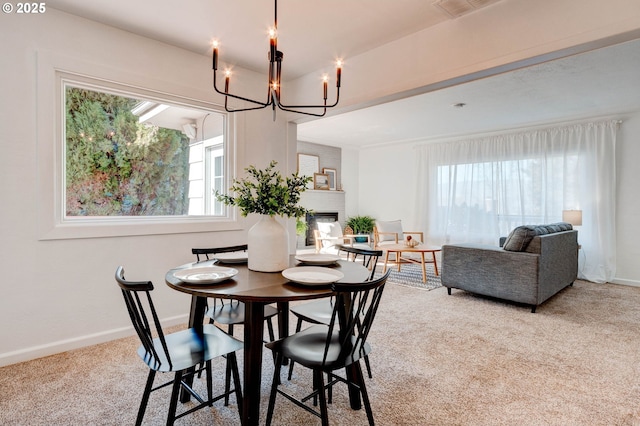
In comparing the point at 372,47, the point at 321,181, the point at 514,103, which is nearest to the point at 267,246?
the point at 372,47

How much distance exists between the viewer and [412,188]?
7.22 metres

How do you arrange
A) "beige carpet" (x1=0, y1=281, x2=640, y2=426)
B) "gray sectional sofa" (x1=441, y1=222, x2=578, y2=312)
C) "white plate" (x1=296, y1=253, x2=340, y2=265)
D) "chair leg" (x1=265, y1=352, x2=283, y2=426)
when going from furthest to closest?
"gray sectional sofa" (x1=441, y1=222, x2=578, y2=312)
"white plate" (x1=296, y1=253, x2=340, y2=265)
"beige carpet" (x1=0, y1=281, x2=640, y2=426)
"chair leg" (x1=265, y1=352, x2=283, y2=426)

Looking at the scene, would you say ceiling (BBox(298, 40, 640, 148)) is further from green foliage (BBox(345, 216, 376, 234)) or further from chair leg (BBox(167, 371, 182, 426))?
chair leg (BBox(167, 371, 182, 426))

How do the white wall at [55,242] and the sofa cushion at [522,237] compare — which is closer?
the white wall at [55,242]

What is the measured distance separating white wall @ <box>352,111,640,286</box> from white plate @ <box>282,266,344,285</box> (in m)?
5.32

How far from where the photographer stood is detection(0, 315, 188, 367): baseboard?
2.32 meters

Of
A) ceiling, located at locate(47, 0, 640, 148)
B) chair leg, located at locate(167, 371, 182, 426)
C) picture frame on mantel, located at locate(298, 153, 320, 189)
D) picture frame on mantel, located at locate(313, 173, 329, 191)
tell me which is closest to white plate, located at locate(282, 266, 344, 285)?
chair leg, located at locate(167, 371, 182, 426)

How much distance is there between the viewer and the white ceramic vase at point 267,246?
1856mm

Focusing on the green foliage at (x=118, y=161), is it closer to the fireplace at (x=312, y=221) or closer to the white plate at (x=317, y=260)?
the white plate at (x=317, y=260)

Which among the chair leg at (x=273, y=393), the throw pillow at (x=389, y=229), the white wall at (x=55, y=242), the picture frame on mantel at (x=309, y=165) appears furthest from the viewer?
the picture frame on mantel at (x=309, y=165)

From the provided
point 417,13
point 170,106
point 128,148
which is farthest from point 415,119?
point 128,148

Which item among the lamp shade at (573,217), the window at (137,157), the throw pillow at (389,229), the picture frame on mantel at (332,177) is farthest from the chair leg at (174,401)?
the picture frame on mantel at (332,177)

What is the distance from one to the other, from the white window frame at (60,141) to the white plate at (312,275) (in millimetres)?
1739

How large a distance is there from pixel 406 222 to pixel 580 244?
3030 millimetres
